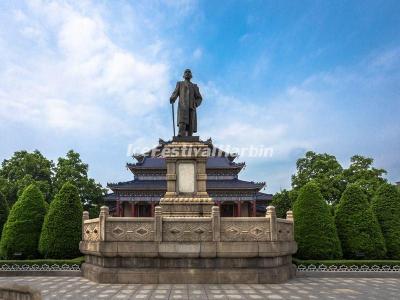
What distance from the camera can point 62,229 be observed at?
19.7m

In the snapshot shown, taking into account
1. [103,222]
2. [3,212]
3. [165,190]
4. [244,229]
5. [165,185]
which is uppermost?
[165,185]

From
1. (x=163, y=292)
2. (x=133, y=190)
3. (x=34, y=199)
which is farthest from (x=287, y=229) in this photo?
(x=133, y=190)

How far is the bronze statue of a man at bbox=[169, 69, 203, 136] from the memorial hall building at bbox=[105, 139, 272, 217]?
86.1ft

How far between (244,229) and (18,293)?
892 cm

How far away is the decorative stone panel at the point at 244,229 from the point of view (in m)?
14.6

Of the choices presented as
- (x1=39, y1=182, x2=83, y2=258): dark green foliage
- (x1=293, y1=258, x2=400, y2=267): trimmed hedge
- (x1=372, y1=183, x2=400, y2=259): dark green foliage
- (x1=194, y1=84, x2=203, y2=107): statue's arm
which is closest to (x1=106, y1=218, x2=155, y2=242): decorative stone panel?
(x1=39, y1=182, x2=83, y2=258): dark green foliage

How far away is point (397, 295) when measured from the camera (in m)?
12.4

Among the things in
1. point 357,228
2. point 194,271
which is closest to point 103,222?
point 194,271

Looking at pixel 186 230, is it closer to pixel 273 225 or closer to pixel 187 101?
pixel 273 225

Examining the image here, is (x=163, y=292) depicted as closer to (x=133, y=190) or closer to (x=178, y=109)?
(x=178, y=109)

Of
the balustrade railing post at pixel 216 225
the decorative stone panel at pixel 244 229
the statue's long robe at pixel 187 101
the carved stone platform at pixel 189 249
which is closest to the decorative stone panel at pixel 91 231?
the carved stone platform at pixel 189 249

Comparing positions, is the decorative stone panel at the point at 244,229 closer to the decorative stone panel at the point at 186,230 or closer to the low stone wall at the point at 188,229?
the low stone wall at the point at 188,229

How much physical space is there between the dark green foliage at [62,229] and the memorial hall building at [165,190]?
80.3 feet

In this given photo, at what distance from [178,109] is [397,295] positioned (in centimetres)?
1204
